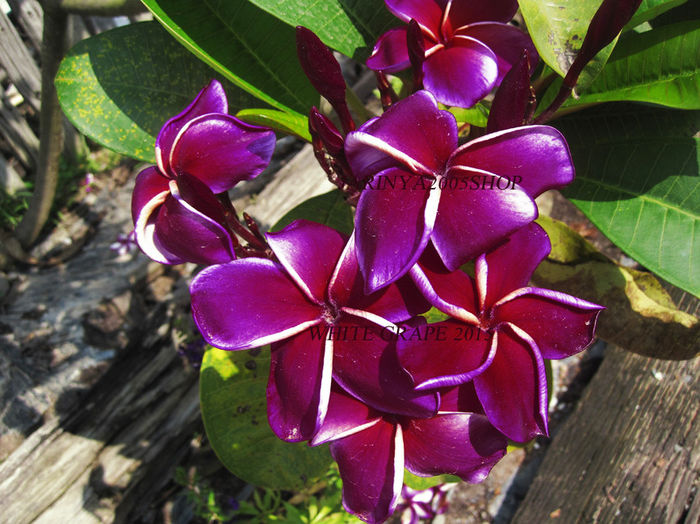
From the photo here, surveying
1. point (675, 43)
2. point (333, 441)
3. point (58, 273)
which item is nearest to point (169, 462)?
point (58, 273)

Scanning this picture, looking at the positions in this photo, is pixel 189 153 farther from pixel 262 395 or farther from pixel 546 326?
pixel 262 395

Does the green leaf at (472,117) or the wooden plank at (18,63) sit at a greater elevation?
the wooden plank at (18,63)

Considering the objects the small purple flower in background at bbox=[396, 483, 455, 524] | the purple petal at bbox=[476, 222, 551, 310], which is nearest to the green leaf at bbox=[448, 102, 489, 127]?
the purple petal at bbox=[476, 222, 551, 310]

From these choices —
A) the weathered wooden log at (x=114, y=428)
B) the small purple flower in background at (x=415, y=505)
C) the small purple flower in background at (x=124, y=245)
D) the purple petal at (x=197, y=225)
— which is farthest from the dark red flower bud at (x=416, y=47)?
the small purple flower in background at (x=124, y=245)

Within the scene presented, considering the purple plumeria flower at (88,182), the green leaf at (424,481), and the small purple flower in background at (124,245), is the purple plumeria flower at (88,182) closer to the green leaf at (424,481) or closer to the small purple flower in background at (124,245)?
the small purple flower in background at (124,245)

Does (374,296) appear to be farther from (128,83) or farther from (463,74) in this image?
(128,83)

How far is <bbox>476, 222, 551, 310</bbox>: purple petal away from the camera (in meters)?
0.66

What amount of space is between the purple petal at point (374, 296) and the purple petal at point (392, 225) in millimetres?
54

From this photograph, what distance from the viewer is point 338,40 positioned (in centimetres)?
96

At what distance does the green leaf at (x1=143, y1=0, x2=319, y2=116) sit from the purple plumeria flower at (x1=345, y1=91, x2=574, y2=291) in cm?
42

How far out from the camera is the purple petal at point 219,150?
2.42 feet

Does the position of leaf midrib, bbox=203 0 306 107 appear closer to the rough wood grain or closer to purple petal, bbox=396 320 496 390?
purple petal, bbox=396 320 496 390

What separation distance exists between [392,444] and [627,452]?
1.24m

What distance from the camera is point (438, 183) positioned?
0.61m
